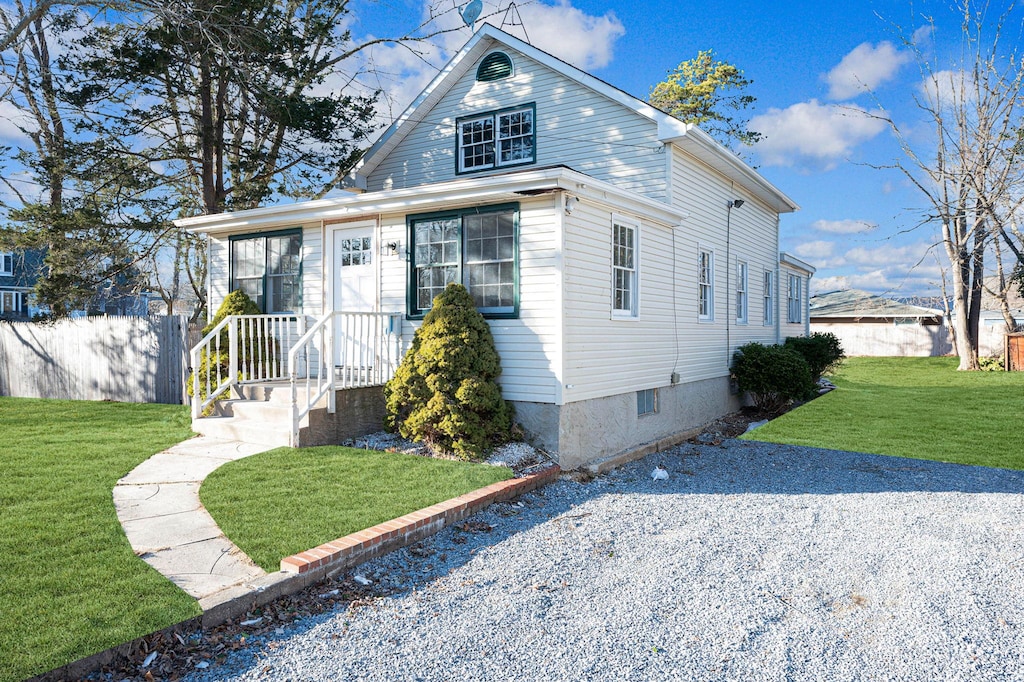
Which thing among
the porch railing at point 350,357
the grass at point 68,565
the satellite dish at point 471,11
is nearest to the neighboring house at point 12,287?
the grass at point 68,565

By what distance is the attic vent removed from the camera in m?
11.7

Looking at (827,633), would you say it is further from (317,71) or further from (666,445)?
(317,71)

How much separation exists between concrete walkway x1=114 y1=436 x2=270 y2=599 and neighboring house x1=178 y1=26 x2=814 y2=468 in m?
1.17

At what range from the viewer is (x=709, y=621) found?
397cm

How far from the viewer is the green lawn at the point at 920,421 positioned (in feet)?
32.8

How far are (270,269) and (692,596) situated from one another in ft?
27.7

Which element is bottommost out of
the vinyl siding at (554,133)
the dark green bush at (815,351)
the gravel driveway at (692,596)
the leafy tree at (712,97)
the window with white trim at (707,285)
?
the gravel driveway at (692,596)

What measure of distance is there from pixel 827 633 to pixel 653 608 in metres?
0.99

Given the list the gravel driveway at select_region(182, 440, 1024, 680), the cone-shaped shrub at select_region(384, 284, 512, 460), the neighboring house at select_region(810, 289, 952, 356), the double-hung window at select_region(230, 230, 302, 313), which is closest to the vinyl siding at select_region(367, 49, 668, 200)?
the double-hung window at select_region(230, 230, 302, 313)

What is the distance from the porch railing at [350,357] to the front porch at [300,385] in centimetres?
1

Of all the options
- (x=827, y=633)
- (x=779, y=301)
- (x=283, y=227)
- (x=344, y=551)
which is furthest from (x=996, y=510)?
(x=779, y=301)

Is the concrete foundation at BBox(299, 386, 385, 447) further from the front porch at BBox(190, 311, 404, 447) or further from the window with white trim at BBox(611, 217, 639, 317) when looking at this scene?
the window with white trim at BBox(611, 217, 639, 317)

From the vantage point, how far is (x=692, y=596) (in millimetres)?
4340

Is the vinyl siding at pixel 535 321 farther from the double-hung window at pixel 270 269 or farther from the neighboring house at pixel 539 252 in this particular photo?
the double-hung window at pixel 270 269
